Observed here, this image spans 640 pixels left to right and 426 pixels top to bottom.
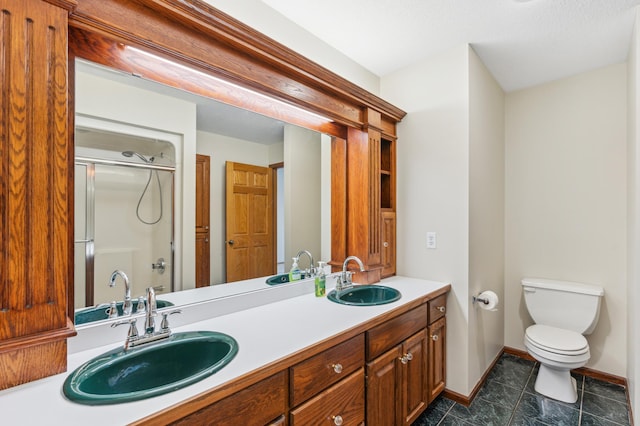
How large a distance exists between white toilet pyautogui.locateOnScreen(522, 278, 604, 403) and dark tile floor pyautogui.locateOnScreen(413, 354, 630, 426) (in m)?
0.10

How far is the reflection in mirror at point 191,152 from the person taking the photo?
1.26m

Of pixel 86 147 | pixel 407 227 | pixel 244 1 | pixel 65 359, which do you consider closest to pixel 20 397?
pixel 65 359

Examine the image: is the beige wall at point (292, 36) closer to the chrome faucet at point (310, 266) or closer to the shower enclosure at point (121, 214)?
the shower enclosure at point (121, 214)

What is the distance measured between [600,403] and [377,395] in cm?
179

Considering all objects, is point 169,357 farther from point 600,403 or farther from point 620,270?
point 620,270

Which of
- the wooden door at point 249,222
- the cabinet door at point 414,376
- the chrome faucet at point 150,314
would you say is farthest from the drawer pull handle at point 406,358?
the chrome faucet at point 150,314

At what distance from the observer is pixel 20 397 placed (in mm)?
839

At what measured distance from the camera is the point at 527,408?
2.08 meters

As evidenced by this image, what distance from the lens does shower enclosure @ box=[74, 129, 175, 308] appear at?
1.21 metres

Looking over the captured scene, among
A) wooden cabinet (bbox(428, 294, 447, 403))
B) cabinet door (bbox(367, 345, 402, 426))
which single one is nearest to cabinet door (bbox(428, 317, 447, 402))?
wooden cabinet (bbox(428, 294, 447, 403))

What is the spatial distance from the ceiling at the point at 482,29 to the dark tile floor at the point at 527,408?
8.09 ft

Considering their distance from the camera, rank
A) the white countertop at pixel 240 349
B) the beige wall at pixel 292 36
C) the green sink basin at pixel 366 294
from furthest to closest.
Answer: the green sink basin at pixel 366 294, the beige wall at pixel 292 36, the white countertop at pixel 240 349

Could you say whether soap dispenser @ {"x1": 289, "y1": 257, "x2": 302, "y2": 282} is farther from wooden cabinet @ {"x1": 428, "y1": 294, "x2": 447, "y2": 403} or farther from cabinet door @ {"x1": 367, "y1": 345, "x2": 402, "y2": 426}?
wooden cabinet @ {"x1": 428, "y1": 294, "x2": 447, "y2": 403}

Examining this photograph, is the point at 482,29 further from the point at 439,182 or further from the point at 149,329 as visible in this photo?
the point at 149,329
